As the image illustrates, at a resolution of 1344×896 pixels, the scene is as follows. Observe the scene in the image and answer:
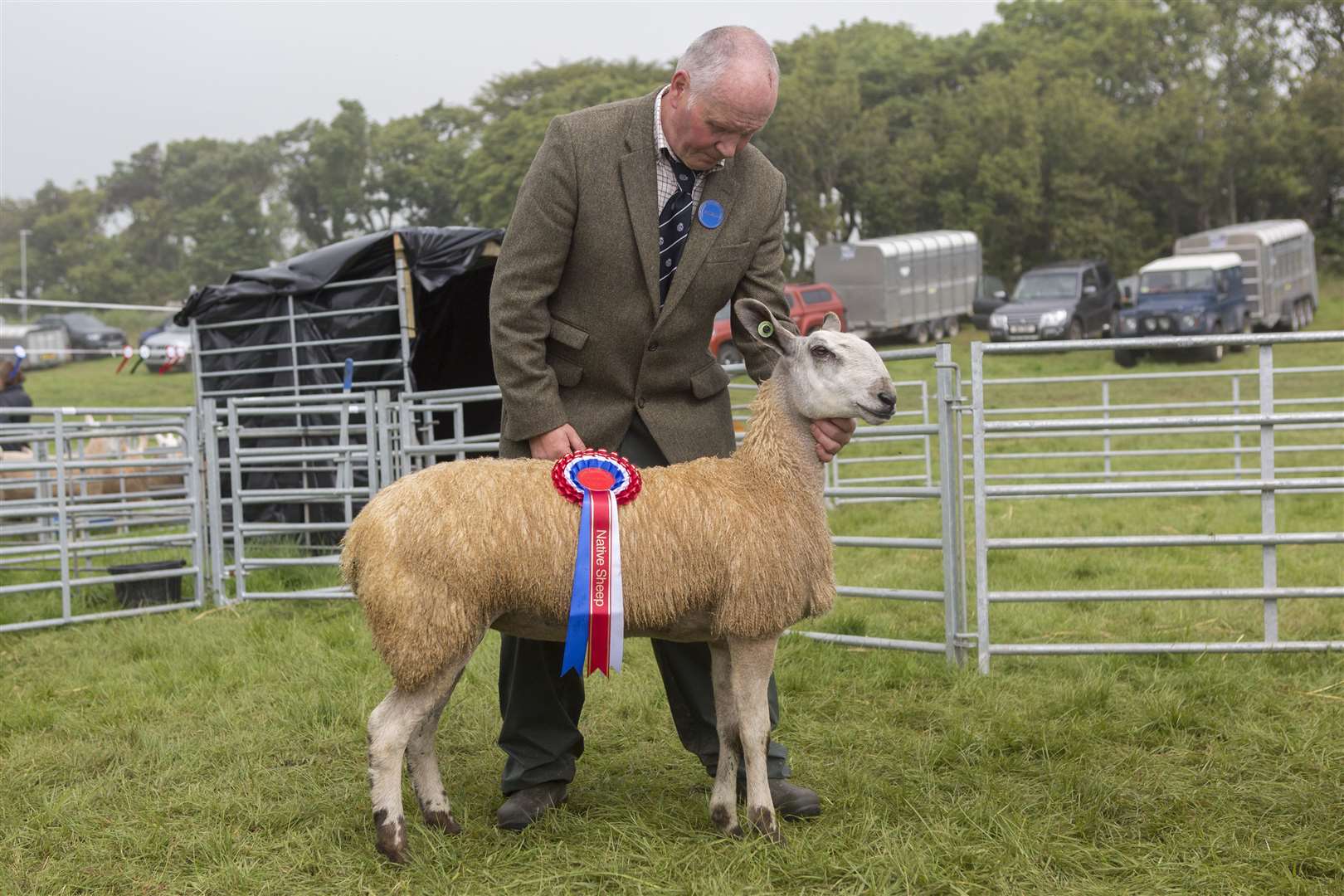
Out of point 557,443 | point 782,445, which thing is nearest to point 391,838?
point 557,443

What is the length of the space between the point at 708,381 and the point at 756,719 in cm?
105

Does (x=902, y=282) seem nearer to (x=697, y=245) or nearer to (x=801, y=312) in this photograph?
(x=801, y=312)

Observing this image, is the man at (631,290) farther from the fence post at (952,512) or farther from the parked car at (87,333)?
the parked car at (87,333)

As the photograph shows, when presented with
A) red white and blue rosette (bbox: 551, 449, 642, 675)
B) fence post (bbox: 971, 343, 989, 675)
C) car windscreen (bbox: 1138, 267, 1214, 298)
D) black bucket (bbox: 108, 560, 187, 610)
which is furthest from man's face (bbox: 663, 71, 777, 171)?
car windscreen (bbox: 1138, 267, 1214, 298)

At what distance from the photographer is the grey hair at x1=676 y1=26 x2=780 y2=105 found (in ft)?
10.5

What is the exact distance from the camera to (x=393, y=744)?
10.8 feet

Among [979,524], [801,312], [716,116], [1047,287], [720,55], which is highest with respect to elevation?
[1047,287]

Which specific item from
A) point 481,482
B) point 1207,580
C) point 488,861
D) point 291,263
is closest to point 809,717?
point 488,861

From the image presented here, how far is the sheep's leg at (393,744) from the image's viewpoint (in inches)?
129

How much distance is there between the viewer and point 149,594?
775 cm

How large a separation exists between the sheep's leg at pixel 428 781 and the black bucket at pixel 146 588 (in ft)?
15.7

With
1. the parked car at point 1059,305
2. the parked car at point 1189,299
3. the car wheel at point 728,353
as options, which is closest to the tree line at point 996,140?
the parked car at point 1059,305

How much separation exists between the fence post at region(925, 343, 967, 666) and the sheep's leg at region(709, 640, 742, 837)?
2.13 metres

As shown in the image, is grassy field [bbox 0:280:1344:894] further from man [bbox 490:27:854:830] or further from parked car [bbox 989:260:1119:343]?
parked car [bbox 989:260:1119:343]
